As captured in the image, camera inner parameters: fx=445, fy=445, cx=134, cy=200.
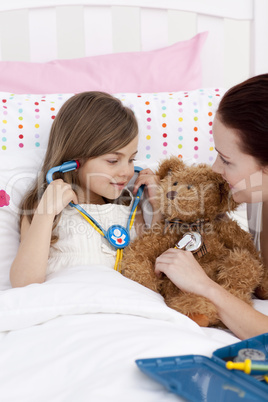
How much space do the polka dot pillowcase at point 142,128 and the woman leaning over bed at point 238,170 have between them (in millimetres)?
361

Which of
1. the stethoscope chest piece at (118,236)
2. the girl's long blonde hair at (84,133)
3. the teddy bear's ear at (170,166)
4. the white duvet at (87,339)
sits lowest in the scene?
the white duvet at (87,339)

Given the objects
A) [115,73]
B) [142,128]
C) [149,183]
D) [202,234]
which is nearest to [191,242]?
[202,234]

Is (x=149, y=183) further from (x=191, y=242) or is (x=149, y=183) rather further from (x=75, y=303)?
(x=75, y=303)

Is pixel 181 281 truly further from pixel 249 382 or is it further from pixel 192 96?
pixel 192 96

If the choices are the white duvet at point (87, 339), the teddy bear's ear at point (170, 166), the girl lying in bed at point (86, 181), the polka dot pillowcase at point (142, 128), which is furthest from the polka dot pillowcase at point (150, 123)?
the white duvet at point (87, 339)

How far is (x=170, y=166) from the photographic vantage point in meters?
1.24

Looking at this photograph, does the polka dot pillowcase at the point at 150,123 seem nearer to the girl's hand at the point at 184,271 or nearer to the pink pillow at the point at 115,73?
the pink pillow at the point at 115,73

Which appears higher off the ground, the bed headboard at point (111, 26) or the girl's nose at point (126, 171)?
the bed headboard at point (111, 26)

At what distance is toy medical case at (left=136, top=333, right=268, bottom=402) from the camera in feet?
2.07

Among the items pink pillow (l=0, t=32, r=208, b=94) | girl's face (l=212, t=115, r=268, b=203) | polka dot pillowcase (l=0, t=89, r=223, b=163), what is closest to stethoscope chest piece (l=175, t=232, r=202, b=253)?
girl's face (l=212, t=115, r=268, b=203)

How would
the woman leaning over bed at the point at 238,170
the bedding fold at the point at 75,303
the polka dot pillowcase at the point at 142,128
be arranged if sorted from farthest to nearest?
the polka dot pillowcase at the point at 142,128
the woman leaning over bed at the point at 238,170
the bedding fold at the point at 75,303

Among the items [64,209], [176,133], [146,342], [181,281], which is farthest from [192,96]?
[146,342]

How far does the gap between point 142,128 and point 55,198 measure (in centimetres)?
43

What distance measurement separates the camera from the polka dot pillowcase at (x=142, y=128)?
4.59ft
